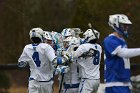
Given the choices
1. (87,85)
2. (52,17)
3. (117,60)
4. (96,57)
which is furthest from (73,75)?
(52,17)

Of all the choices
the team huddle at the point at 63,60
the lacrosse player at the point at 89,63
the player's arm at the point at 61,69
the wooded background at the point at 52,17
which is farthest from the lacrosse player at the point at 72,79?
the wooded background at the point at 52,17

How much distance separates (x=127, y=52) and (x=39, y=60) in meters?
4.03

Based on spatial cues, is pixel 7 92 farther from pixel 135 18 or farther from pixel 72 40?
pixel 72 40

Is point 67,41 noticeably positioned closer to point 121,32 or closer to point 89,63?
point 89,63

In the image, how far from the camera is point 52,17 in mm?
23859

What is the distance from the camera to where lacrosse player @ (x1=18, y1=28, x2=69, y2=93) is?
1414cm

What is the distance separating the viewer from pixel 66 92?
15.2 meters

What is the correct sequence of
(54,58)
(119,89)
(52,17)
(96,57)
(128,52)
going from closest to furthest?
1. (128,52)
2. (119,89)
3. (54,58)
4. (96,57)
5. (52,17)

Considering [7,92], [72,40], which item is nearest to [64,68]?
[72,40]

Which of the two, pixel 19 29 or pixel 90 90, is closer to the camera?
pixel 90 90

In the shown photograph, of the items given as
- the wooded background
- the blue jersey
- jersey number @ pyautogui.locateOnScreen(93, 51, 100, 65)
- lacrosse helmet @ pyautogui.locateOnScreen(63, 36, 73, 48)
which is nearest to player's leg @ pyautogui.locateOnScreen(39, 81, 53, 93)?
lacrosse helmet @ pyautogui.locateOnScreen(63, 36, 73, 48)

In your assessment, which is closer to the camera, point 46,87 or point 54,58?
point 54,58

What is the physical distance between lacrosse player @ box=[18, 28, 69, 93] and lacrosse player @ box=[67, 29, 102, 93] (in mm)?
574

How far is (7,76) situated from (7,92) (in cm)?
90
